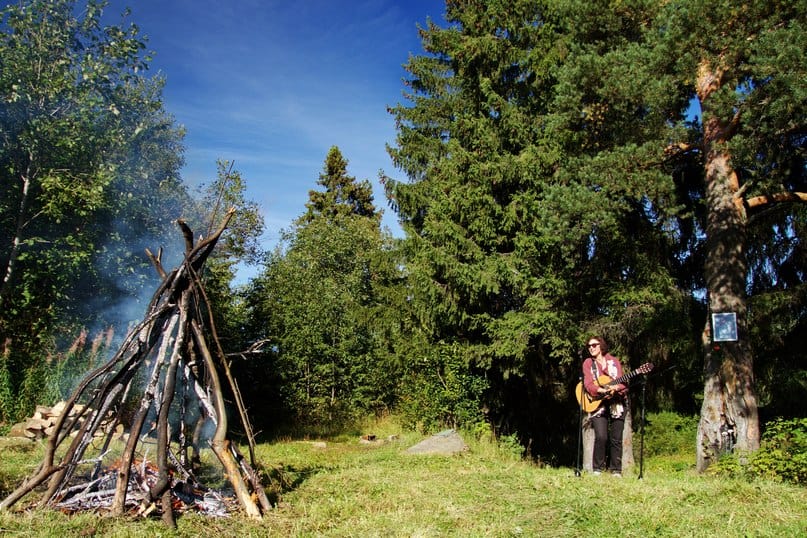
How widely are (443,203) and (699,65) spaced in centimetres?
534

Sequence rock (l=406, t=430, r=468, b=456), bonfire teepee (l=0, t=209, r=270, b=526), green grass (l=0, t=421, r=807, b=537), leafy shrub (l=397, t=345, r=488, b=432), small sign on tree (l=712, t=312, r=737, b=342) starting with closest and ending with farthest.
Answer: green grass (l=0, t=421, r=807, b=537) < bonfire teepee (l=0, t=209, r=270, b=526) < small sign on tree (l=712, t=312, r=737, b=342) < rock (l=406, t=430, r=468, b=456) < leafy shrub (l=397, t=345, r=488, b=432)

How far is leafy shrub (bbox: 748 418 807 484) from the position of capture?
5.96 m

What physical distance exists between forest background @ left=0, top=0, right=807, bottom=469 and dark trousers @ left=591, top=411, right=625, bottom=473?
67.9 inches

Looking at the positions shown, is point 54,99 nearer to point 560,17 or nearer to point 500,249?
point 500,249

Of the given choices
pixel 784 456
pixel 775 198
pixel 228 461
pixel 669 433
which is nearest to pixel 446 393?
pixel 784 456

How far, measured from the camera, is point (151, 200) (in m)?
11.9

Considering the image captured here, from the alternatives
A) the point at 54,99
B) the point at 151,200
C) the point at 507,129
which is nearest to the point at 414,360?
the point at 507,129

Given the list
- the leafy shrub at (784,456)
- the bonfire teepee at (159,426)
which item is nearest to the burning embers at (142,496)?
the bonfire teepee at (159,426)

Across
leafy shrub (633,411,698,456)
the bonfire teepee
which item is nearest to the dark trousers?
the bonfire teepee

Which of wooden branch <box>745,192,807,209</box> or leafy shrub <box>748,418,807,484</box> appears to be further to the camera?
wooden branch <box>745,192,807,209</box>

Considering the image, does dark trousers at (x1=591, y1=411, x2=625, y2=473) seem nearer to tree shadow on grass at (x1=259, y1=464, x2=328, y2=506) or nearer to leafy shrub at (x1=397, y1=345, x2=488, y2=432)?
tree shadow on grass at (x1=259, y1=464, x2=328, y2=506)

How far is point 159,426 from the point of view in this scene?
4.77 metres

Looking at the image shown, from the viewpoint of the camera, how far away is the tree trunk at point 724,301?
7.95 metres

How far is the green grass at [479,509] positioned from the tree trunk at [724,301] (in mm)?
1535
